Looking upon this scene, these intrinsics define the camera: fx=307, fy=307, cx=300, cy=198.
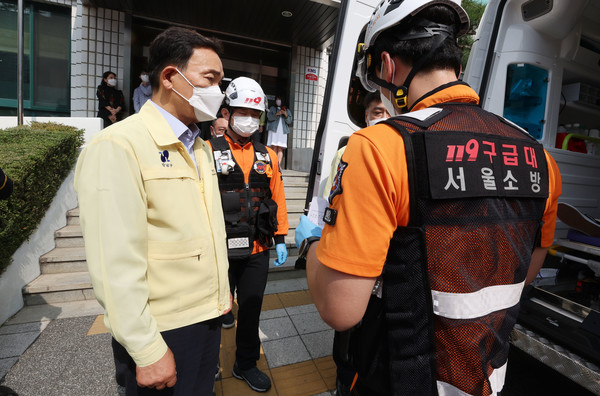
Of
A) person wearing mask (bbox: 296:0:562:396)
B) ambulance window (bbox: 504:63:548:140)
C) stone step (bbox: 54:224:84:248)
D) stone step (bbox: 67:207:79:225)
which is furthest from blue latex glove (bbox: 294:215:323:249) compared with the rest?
stone step (bbox: 67:207:79:225)

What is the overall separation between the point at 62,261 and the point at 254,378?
9.19ft

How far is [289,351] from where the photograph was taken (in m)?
2.73

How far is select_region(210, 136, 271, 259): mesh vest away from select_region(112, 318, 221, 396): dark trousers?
850 mm

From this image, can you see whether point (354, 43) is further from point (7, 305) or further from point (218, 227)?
point (7, 305)

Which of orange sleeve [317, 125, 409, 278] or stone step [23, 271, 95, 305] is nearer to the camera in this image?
orange sleeve [317, 125, 409, 278]

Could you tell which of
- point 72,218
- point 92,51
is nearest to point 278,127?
point 92,51

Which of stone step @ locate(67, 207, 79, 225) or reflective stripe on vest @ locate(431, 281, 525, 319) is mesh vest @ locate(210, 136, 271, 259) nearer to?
reflective stripe on vest @ locate(431, 281, 525, 319)

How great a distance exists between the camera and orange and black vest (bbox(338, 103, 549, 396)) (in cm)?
85

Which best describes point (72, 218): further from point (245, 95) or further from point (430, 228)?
point (430, 228)

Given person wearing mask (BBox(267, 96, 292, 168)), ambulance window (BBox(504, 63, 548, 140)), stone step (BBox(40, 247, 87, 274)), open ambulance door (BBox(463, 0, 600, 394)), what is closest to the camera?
open ambulance door (BBox(463, 0, 600, 394))

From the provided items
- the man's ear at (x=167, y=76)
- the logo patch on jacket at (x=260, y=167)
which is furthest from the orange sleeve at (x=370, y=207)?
the logo patch on jacket at (x=260, y=167)

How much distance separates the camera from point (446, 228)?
2.82ft

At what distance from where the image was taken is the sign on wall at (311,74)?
8008mm

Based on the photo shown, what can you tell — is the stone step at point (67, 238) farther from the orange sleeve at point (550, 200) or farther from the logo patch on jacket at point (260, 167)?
the orange sleeve at point (550, 200)
